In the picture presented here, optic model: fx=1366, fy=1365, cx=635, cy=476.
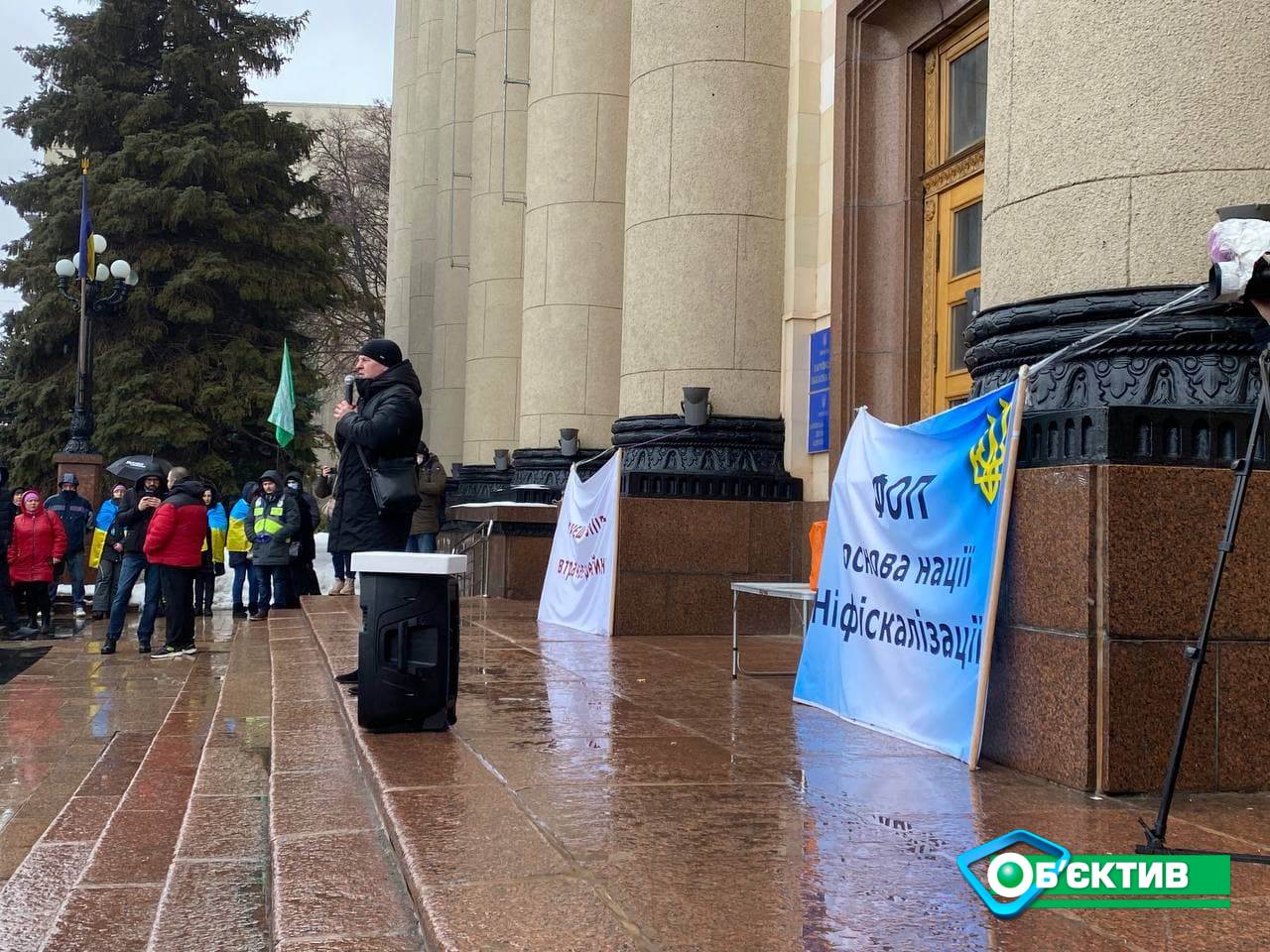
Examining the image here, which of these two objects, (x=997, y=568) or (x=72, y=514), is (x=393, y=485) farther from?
(x=72, y=514)

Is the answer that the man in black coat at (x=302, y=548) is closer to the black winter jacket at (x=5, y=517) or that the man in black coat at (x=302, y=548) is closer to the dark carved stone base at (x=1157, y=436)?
the black winter jacket at (x=5, y=517)

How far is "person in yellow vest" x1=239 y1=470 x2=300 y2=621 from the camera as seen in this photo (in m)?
16.8

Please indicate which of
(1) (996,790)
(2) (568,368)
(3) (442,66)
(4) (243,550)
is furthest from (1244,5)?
(3) (442,66)

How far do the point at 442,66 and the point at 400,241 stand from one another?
3.95 m

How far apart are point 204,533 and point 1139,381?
32.9 feet

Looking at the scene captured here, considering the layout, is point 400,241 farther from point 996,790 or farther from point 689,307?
point 996,790

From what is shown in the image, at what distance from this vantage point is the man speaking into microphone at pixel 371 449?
686 centimetres

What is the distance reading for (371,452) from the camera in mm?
6895

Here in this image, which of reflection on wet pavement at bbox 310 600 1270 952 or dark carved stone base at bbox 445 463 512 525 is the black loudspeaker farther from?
dark carved stone base at bbox 445 463 512 525

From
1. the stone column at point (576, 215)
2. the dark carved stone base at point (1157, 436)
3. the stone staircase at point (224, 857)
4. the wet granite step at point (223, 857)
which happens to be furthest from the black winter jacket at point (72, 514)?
the dark carved stone base at point (1157, 436)

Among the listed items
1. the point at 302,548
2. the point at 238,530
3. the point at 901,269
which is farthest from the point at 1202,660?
the point at 238,530

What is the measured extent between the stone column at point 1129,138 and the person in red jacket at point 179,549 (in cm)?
916

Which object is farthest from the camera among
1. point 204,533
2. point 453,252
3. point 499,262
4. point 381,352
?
point 453,252

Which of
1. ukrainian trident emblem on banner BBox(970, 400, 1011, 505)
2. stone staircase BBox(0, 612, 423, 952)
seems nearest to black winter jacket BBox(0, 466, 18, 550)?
stone staircase BBox(0, 612, 423, 952)
